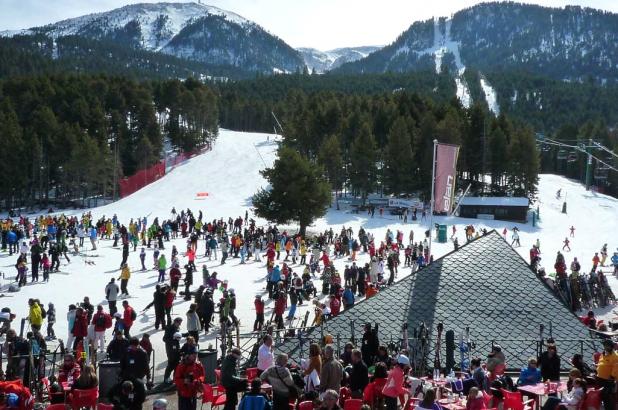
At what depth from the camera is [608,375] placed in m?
9.52

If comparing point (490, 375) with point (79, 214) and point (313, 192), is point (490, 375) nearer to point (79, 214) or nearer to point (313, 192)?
point (313, 192)

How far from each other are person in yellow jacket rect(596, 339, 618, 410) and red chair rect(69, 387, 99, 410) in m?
7.65

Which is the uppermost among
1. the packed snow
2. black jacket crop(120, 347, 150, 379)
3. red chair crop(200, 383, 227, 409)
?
the packed snow

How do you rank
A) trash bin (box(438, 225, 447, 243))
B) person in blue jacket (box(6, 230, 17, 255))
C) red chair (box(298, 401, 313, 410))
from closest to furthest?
red chair (box(298, 401, 313, 410)), person in blue jacket (box(6, 230, 17, 255)), trash bin (box(438, 225, 447, 243))

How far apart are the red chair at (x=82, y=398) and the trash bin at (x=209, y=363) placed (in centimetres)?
292

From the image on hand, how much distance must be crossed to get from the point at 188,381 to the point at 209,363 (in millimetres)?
Result: 2836

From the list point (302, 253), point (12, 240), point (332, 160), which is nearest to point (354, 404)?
point (302, 253)

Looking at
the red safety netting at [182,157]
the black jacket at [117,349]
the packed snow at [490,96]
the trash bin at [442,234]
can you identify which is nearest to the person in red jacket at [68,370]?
the black jacket at [117,349]

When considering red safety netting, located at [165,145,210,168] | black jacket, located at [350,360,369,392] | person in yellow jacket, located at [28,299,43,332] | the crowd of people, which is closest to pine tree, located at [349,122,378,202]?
the crowd of people

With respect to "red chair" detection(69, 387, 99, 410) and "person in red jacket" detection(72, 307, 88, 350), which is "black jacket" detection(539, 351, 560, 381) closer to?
"red chair" detection(69, 387, 99, 410)

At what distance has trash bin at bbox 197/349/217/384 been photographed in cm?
1194

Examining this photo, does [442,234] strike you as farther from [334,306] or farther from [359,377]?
[359,377]

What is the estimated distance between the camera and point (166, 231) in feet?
110

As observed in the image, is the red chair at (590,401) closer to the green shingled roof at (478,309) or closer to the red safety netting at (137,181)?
the green shingled roof at (478,309)
